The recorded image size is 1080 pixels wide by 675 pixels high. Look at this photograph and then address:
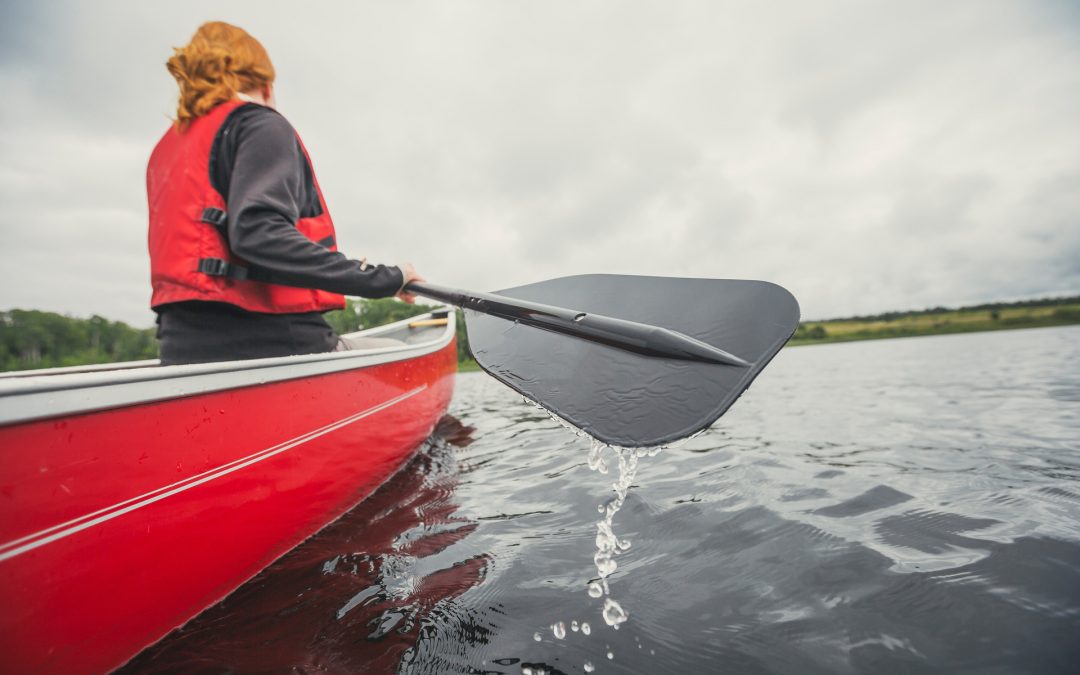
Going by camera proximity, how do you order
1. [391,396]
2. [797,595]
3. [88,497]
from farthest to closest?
[391,396] → [797,595] → [88,497]

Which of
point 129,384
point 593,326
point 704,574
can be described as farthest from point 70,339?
point 704,574

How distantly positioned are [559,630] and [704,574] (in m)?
0.75

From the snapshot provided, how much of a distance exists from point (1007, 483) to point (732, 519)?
1.84 m

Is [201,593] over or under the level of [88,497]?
under

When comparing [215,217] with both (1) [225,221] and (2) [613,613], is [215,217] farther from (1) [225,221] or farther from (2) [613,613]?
(2) [613,613]

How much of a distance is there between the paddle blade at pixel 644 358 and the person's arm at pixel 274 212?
0.92 metres

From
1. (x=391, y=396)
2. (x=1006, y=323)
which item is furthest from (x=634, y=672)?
(x=1006, y=323)

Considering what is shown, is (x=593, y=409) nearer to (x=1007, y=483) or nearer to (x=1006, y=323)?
(x=1007, y=483)

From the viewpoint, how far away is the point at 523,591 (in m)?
2.02

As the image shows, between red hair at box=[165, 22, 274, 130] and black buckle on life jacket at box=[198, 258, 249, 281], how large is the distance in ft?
2.64

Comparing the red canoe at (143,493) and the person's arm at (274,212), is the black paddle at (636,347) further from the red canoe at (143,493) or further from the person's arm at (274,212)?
the red canoe at (143,493)

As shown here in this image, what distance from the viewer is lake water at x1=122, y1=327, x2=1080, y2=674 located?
1.57m

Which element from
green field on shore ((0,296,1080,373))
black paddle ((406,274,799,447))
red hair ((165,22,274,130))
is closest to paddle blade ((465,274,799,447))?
black paddle ((406,274,799,447))

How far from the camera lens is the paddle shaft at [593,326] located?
207 centimetres
